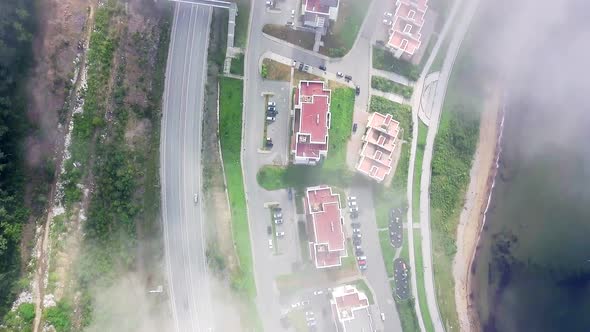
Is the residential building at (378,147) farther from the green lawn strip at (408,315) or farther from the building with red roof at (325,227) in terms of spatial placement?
the green lawn strip at (408,315)

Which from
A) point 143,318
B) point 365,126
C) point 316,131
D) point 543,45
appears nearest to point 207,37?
point 316,131

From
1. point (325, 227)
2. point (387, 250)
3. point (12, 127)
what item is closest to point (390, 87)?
point (325, 227)

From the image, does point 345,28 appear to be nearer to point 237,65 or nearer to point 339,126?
point 339,126

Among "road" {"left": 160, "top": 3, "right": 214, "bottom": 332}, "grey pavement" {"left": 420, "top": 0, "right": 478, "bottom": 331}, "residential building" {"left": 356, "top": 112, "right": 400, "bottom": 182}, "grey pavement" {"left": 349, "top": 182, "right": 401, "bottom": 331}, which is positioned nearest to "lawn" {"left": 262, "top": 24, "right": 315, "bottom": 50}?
"road" {"left": 160, "top": 3, "right": 214, "bottom": 332}

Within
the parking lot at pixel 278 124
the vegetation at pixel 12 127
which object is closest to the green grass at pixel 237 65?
the parking lot at pixel 278 124

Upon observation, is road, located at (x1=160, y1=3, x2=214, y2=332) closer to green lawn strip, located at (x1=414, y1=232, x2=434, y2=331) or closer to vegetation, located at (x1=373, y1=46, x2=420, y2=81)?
vegetation, located at (x1=373, y1=46, x2=420, y2=81)
